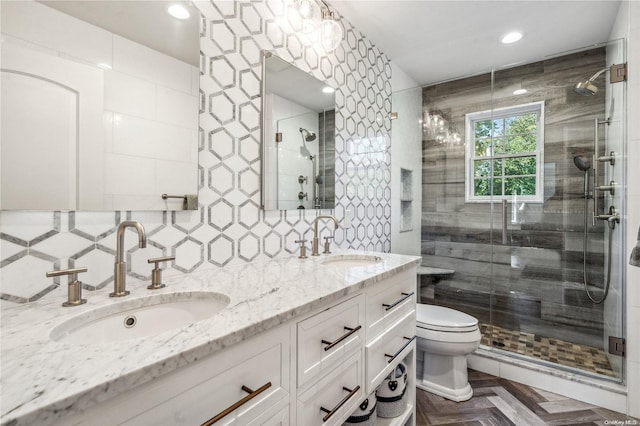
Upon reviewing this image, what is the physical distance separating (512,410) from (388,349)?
1.17 meters

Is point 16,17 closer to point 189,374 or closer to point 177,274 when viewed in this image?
point 177,274

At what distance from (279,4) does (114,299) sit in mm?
1558

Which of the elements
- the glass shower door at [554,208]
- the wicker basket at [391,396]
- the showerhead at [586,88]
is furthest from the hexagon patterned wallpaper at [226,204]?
the showerhead at [586,88]

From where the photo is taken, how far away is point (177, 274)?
1153 mm

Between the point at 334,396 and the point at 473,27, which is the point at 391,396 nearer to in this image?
the point at 334,396

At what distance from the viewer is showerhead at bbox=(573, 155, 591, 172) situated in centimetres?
238

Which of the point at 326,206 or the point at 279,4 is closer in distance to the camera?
the point at 279,4

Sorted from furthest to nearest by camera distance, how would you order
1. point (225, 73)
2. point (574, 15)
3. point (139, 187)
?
point (574, 15), point (225, 73), point (139, 187)

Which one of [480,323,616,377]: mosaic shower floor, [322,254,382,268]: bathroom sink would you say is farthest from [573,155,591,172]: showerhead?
[322,254,382,268]: bathroom sink

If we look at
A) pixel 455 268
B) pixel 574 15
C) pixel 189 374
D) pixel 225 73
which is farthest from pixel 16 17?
pixel 455 268

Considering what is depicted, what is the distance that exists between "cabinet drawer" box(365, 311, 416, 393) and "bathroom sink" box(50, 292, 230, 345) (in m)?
0.62

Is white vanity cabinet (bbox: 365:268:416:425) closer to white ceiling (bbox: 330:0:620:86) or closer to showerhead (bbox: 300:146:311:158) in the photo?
showerhead (bbox: 300:146:311:158)

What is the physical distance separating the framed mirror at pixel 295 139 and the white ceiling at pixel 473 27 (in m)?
0.71

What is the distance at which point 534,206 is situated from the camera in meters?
2.60
